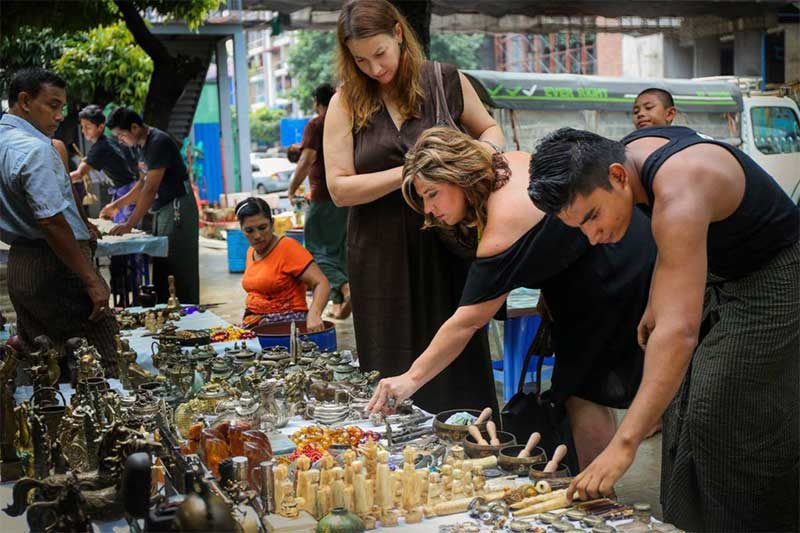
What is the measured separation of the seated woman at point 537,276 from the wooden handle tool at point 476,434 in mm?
249

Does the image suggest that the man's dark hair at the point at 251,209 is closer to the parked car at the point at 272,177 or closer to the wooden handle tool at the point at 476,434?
the wooden handle tool at the point at 476,434

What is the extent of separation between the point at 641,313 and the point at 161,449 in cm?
145

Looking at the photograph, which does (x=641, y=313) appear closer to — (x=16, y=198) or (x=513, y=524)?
(x=513, y=524)

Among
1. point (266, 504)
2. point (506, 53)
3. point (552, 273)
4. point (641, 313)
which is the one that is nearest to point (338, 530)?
point (266, 504)

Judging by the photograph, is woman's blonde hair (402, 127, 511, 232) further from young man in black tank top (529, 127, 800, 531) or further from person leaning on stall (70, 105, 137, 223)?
person leaning on stall (70, 105, 137, 223)

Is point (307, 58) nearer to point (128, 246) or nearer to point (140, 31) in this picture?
point (140, 31)

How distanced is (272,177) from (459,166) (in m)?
20.6

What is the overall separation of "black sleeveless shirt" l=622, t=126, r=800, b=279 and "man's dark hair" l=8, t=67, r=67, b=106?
93.9 inches

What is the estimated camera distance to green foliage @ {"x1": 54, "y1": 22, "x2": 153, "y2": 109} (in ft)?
39.9

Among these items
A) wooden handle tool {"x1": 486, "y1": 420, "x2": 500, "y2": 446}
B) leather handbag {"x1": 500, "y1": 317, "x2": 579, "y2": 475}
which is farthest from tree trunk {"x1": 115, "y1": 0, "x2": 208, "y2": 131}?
wooden handle tool {"x1": 486, "y1": 420, "x2": 500, "y2": 446}

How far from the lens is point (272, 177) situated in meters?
22.9

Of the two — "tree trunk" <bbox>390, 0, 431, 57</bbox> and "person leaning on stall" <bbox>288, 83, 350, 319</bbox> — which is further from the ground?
"tree trunk" <bbox>390, 0, 431, 57</bbox>

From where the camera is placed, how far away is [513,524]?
194 cm

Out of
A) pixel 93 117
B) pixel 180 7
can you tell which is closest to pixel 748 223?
pixel 93 117
